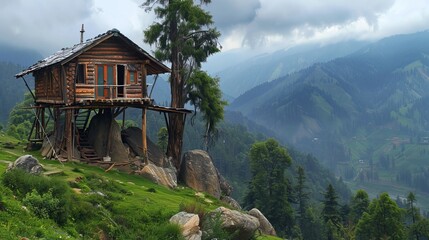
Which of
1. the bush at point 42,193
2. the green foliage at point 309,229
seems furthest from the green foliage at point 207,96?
the green foliage at point 309,229

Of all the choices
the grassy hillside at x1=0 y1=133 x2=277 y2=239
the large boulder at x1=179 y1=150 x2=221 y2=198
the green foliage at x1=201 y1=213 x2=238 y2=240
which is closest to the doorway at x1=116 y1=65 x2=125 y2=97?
the large boulder at x1=179 y1=150 x2=221 y2=198

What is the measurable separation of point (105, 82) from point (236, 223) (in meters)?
20.1

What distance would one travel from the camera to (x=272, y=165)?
77250 mm

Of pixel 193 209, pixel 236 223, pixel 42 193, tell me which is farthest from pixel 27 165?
pixel 236 223

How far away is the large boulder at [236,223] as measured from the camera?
67.4 ft

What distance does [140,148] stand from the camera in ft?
132

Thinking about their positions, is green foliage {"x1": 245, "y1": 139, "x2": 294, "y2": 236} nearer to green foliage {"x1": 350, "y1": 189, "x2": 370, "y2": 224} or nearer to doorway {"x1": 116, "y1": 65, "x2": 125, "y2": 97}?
green foliage {"x1": 350, "y1": 189, "x2": 370, "y2": 224}

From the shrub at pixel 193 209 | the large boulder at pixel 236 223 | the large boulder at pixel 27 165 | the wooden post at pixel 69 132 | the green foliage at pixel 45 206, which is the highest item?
the wooden post at pixel 69 132

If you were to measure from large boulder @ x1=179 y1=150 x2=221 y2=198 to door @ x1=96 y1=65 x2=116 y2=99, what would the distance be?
33.6ft

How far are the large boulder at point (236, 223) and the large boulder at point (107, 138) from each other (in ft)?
58.8

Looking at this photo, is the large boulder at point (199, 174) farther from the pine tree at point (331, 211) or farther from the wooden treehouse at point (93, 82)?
the pine tree at point (331, 211)

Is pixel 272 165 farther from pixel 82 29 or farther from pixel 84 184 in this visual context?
pixel 84 184

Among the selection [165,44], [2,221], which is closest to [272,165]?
[165,44]

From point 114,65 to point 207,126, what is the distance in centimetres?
1360
